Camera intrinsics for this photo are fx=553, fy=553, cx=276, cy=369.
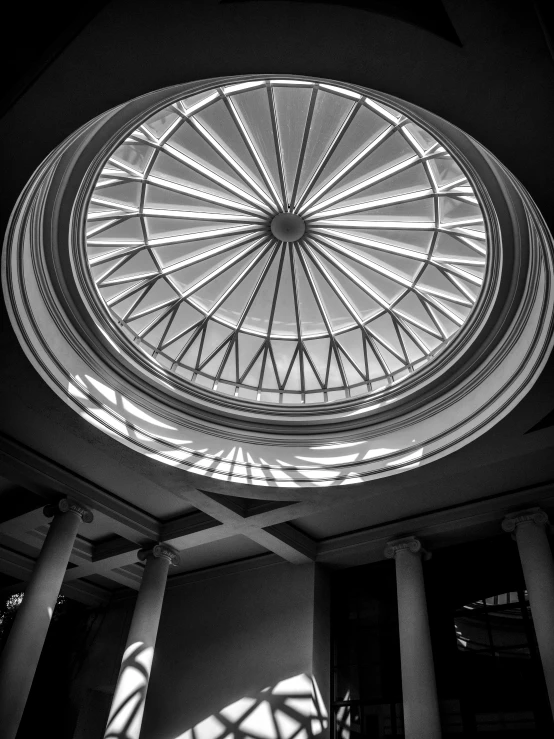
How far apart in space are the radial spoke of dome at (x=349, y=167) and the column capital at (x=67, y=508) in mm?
9879

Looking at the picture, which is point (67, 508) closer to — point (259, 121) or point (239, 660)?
point (239, 660)

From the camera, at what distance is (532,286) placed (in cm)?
1072

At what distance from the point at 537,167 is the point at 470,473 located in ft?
29.8

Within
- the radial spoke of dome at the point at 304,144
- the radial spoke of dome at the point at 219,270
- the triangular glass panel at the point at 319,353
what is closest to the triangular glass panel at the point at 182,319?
the radial spoke of dome at the point at 219,270

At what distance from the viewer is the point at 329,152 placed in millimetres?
12672

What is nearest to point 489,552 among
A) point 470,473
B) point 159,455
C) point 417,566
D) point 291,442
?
point 417,566

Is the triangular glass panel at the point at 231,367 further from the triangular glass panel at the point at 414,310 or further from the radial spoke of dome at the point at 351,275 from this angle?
the triangular glass panel at the point at 414,310

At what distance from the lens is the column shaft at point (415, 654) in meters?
13.3

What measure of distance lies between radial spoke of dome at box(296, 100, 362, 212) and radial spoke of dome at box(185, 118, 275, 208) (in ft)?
2.93

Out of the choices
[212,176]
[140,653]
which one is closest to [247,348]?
[212,176]

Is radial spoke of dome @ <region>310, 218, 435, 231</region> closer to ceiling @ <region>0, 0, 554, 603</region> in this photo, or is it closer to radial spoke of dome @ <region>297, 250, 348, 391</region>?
radial spoke of dome @ <region>297, 250, 348, 391</region>

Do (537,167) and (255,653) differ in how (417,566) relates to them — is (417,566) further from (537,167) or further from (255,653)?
(537,167)

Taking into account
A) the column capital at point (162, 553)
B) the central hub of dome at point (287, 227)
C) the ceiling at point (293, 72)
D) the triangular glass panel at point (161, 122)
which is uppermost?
the central hub of dome at point (287, 227)

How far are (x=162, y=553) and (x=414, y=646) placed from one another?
25.1 ft
